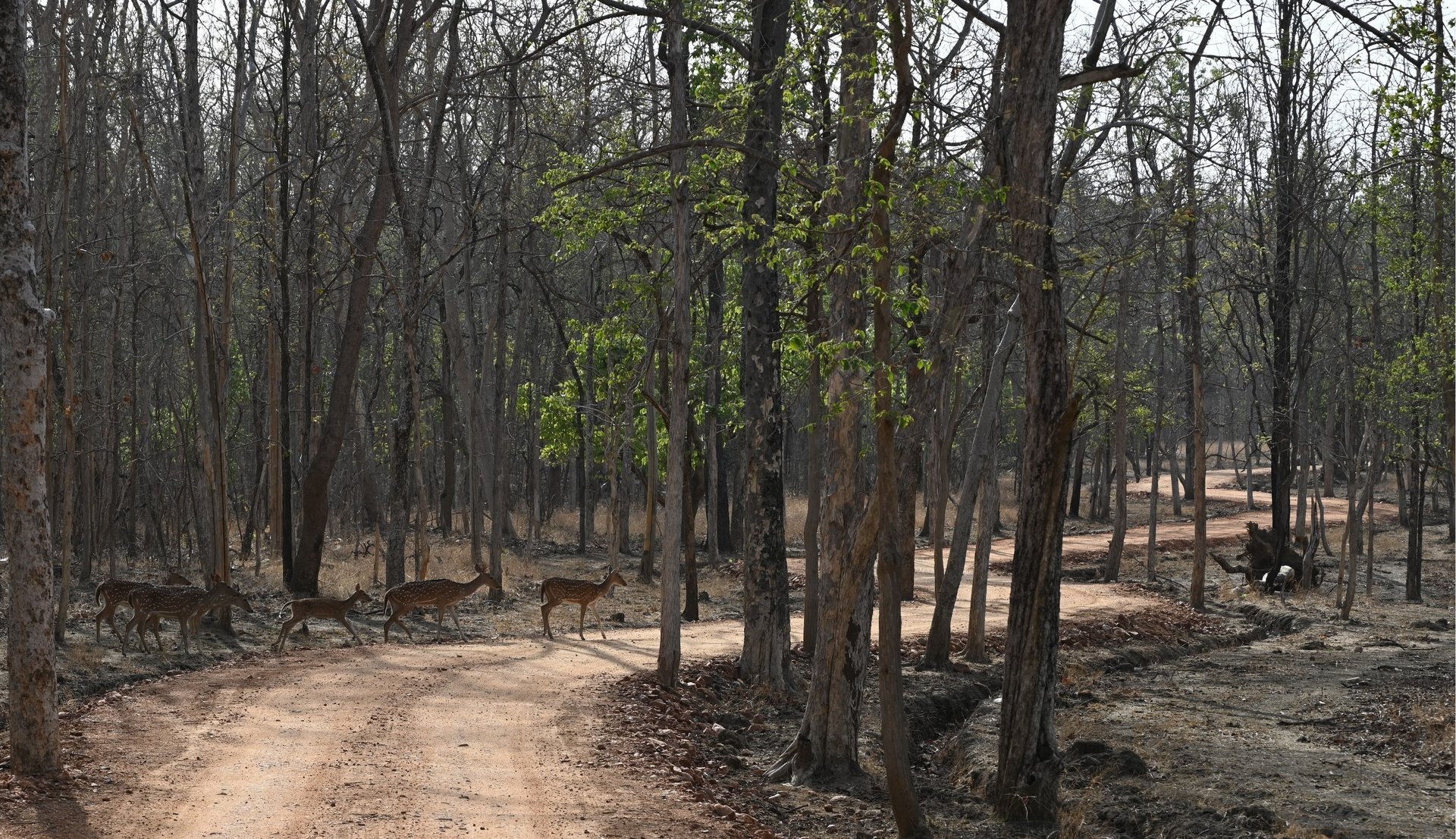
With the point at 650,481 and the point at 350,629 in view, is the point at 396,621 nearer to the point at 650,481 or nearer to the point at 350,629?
the point at 350,629

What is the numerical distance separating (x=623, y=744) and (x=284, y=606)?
10746 millimetres

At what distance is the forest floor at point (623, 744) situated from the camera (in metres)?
8.72

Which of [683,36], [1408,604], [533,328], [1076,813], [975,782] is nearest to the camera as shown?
[1076,813]

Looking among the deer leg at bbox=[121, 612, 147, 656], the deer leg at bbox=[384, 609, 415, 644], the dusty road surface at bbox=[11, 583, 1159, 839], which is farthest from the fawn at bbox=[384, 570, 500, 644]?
the deer leg at bbox=[121, 612, 147, 656]

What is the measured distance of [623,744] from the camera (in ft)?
37.3

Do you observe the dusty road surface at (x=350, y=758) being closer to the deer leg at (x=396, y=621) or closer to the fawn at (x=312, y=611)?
the fawn at (x=312, y=611)

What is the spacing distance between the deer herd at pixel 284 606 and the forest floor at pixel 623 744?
0.44 m

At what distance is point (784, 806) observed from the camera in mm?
10414

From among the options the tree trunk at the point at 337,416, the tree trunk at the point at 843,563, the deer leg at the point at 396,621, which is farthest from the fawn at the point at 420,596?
the tree trunk at the point at 843,563

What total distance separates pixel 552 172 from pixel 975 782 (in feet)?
23.0

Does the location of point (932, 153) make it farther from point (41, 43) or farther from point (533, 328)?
point (533, 328)

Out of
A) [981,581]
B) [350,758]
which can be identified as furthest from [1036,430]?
[981,581]

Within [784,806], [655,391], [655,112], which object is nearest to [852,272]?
[784,806]

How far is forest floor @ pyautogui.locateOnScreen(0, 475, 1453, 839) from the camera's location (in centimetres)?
872
